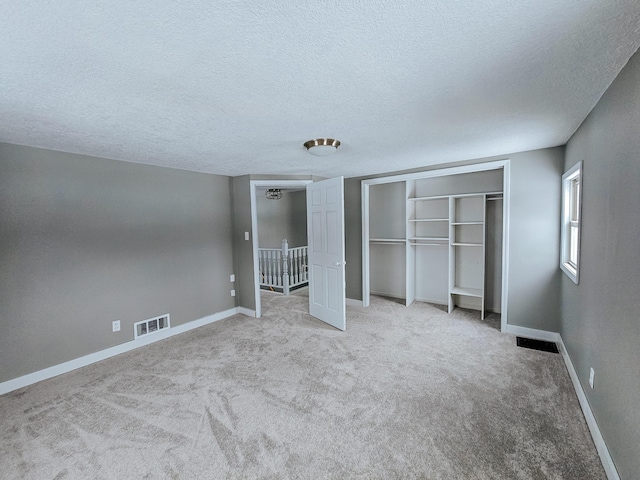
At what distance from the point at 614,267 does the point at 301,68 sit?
203cm

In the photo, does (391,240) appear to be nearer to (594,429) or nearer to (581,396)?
(581,396)

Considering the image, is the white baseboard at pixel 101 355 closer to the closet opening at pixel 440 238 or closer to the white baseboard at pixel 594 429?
the closet opening at pixel 440 238

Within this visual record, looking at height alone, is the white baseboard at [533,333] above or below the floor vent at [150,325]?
below

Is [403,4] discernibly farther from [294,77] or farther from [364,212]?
[364,212]

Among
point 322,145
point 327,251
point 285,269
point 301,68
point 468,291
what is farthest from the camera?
point 285,269

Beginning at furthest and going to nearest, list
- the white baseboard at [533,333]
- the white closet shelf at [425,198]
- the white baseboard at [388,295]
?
1. the white baseboard at [388,295]
2. the white closet shelf at [425,198]
3. the white baseboard at [533,333]

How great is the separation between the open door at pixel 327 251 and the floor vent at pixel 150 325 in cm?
201

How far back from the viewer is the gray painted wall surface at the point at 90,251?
2.63 meters

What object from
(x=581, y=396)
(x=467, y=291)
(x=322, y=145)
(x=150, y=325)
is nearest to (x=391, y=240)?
(x=467, y=291)

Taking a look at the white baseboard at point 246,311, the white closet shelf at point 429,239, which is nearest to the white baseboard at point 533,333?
the white closet shelf at point 429,239

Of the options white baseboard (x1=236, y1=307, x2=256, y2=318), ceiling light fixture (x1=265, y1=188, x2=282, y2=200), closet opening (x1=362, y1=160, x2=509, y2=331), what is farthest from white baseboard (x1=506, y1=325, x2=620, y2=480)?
ceiling light fixture (x1=265, y1=188, x2=282, y2=200)

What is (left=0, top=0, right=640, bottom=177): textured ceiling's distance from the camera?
105cm

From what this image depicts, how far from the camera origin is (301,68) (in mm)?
1414

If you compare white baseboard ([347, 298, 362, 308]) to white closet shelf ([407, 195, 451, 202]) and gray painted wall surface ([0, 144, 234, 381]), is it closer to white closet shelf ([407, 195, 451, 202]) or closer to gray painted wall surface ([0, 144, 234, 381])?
white closet shelf ([407, 195, 451, 202])
